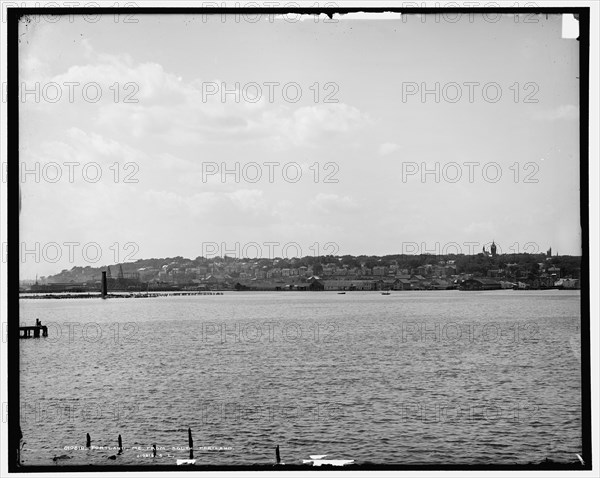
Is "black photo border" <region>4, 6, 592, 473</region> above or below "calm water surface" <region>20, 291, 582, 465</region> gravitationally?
above

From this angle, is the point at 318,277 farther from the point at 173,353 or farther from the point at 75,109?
the point at 75,109

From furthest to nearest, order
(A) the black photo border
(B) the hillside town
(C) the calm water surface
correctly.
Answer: (B) the hillside town → (C) the calm water surface → (A) the black photo border

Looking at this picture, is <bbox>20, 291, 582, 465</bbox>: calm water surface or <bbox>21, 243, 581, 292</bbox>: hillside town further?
<bbox>21, 243, 581, 292</bbox>: hillside town

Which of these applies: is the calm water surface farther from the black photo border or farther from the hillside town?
the hillside town

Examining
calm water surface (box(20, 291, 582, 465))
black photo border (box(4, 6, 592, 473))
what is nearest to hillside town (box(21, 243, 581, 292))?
calm water surface (box(20, 291, 582, 465))

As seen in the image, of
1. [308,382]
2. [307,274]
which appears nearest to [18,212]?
[308,382]

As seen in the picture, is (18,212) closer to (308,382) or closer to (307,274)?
(308,382)

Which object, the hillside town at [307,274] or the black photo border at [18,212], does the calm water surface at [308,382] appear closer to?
the black photo border at [18,212]
